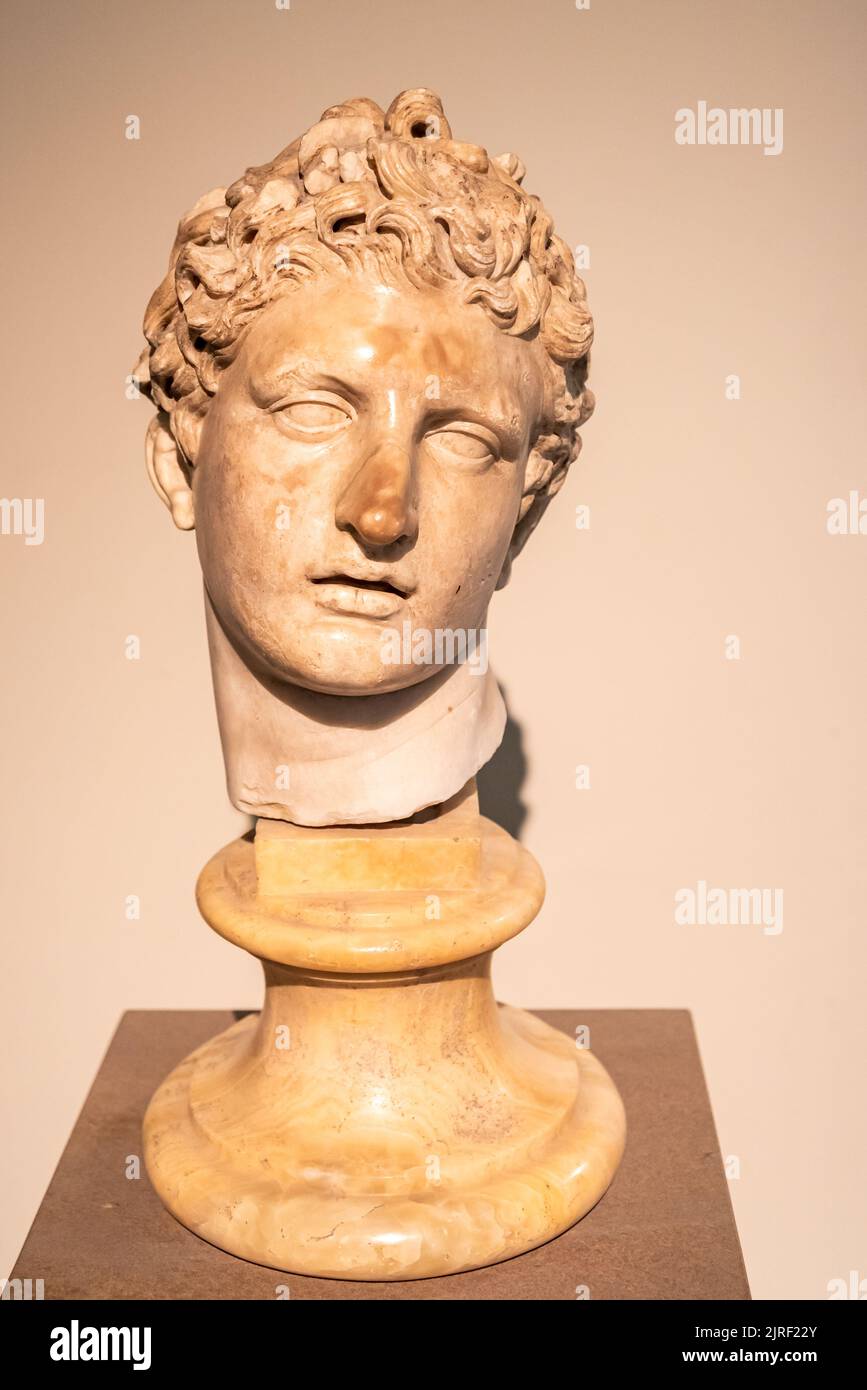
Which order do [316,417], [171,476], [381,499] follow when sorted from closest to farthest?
[381,499]
[316,417]
[171,476]

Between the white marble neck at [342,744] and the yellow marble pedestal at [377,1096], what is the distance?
0.06 meters

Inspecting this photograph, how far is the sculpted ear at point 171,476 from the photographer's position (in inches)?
103

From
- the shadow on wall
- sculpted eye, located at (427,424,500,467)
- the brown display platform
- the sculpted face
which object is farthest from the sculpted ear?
the shadow on wall

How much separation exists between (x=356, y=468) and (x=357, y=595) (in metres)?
0.17

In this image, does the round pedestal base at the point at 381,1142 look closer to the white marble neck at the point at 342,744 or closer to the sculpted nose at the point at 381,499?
the white marble neck at the point at 342,744

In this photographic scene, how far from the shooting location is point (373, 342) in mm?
2270

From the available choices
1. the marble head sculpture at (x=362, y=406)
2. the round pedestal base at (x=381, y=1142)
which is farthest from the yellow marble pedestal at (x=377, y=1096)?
the marble head sculpture at (x=362, y=406)

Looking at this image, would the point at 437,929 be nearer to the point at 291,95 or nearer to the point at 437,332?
the point at 437,332

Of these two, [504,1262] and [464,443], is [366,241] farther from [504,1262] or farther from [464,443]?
[504,1262]

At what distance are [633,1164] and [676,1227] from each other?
0.19 metres

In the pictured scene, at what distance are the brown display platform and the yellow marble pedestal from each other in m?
0.03

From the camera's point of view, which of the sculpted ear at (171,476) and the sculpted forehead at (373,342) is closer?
the sculpted forehead at (373,342)

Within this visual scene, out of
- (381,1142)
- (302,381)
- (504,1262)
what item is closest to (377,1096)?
(381,1142)

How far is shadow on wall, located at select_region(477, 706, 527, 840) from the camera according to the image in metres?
3.65
